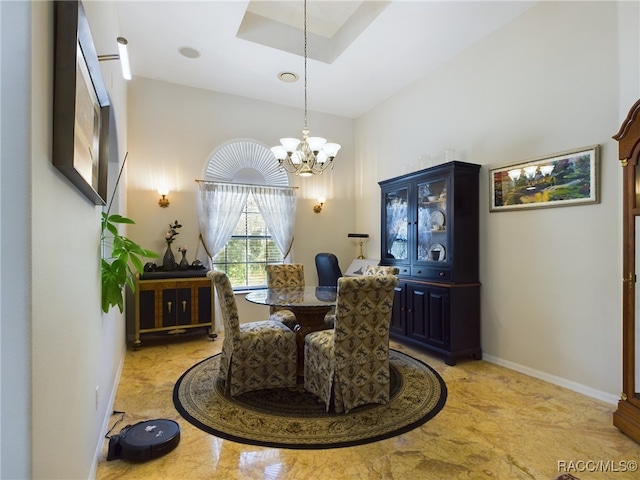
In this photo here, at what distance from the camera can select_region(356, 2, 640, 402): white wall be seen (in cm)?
267

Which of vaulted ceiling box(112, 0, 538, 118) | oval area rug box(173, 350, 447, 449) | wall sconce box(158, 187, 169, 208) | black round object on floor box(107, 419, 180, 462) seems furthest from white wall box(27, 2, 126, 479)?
wall sconce box(158, 187, 169, 208)

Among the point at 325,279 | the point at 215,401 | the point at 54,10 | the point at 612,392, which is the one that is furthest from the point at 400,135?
the point at 54,10

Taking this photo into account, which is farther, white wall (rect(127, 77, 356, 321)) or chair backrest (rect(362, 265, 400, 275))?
white wall (rect(127, 77, 356, 321))

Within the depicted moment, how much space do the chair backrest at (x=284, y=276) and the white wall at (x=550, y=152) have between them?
2099mm

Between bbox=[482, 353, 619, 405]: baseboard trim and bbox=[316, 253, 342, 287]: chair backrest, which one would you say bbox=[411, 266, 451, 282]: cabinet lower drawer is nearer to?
bbox=[482, 353, 619, 405]: baseboard trim

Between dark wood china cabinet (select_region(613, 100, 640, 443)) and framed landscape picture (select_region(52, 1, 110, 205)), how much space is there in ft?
10.00

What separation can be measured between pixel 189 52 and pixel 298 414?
401cm

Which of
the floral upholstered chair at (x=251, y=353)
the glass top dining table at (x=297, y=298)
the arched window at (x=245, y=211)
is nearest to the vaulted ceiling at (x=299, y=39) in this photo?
the arched window at (x=245, y=211)

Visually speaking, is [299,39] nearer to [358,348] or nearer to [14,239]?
[358,348]

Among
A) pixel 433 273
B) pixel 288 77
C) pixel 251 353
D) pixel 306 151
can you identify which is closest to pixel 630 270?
pixel 433 273

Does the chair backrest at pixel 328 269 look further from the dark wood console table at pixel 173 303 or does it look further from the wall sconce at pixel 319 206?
the dark wood console table at pixel 173 303

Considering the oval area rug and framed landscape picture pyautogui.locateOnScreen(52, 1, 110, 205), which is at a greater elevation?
A: framed landscape picture pyautogui.locateOnScreen(52, 1, 110, 205)

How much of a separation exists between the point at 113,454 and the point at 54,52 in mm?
2096

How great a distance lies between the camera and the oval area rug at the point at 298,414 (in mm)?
2180
